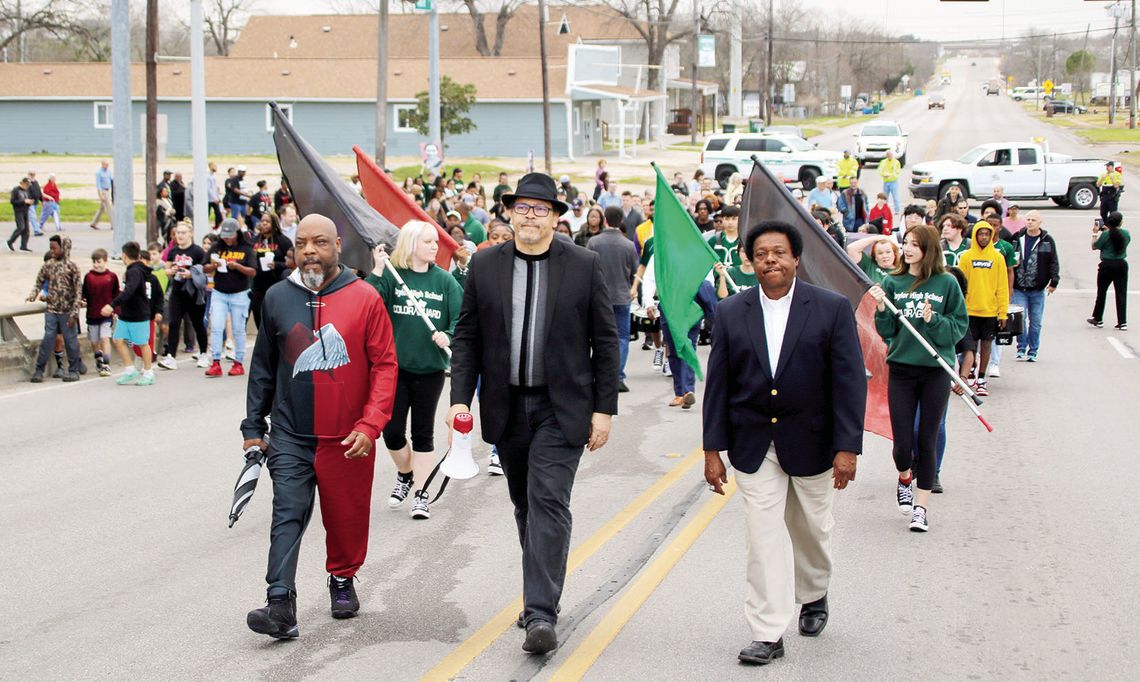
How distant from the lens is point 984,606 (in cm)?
681

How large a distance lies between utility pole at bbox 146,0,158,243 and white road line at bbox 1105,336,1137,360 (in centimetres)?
1550

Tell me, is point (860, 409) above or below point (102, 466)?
above

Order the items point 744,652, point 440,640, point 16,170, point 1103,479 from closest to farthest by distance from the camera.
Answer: point 744,652 < point 440,640 < point 1103,479 < point 16,170

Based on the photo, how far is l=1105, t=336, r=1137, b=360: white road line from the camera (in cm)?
1689

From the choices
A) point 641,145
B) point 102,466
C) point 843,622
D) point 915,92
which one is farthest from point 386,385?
point 915,92

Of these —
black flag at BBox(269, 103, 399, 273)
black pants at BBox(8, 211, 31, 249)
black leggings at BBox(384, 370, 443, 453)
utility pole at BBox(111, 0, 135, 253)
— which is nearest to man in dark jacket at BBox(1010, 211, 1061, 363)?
black flag at BBox(269, 103, 399, 273)

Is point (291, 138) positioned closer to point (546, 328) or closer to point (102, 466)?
point (102, 466)

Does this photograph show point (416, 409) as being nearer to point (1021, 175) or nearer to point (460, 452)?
point (460, 452)

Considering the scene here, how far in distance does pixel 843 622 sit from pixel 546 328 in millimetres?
2046

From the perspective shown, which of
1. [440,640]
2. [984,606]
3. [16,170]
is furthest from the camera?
[16,170]

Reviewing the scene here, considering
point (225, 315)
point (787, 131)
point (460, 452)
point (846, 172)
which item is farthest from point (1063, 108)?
point (460, 452)

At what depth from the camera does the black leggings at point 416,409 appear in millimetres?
8539

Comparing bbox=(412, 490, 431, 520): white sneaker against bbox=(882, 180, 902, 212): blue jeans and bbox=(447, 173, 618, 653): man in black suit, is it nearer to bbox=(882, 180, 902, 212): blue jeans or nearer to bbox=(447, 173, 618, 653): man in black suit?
bbox=(447, 173, 618, 653): man in black suit

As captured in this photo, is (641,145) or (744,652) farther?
(641,145)
